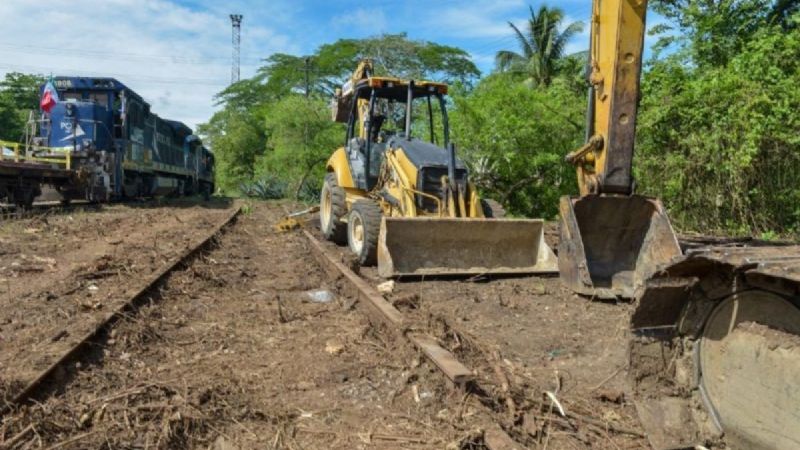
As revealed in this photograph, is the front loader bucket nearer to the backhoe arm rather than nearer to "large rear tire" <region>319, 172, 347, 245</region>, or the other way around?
the backhoe arm

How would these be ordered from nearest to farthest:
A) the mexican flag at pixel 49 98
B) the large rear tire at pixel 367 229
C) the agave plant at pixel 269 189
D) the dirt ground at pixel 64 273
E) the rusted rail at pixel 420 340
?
the rusted rail at pixel 420 340 → the dirt ground at pixel 64 273 → the large rear tire at pixel 367 229 → the mexican flag at pixel 49 98 → the agave plant at pixel 269 189

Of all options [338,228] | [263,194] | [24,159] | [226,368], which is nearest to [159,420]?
[226,368]

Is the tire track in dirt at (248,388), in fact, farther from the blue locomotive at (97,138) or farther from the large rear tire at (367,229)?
the blue locomotive at (97,138)

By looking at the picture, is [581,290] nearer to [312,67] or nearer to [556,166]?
[556,166]

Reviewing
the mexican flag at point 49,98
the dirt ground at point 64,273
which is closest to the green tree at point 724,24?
the dirt ground at point 64,273

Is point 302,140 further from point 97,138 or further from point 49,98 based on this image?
point 49,98

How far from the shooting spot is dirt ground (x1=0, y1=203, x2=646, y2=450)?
348 cm

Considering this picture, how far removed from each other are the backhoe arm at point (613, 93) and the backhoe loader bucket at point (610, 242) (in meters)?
0.22

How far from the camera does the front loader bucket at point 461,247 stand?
26.1ft

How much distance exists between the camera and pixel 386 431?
360cm

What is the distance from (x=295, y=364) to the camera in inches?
188

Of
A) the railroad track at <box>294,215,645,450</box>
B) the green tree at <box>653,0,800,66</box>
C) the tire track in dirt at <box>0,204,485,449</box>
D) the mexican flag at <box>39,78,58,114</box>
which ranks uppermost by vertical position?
the green tree at <box>653,0,800,66</box>

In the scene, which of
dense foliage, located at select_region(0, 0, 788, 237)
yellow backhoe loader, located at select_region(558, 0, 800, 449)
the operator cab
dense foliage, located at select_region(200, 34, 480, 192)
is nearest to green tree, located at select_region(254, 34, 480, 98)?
dense foliage, located at select_region(200, 34, 480, 192)

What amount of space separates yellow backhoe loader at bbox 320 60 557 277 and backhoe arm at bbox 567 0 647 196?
178 cm
